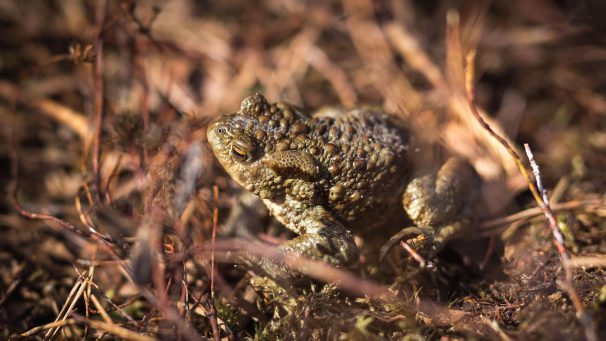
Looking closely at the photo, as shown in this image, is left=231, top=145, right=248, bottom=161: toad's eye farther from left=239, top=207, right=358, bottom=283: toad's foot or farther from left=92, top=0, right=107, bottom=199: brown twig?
left=92, top=0, right=107, bottom=199: brown twig

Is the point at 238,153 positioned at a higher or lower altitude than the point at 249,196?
higher

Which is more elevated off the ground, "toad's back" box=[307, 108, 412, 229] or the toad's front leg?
"toad's back" box=[307, 108, 412, 229]

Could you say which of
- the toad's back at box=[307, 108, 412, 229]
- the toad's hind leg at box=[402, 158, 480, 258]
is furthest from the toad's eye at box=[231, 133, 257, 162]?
the toad's hind leg at box=[402, 158, 480, 258]

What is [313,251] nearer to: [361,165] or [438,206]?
[361,165]

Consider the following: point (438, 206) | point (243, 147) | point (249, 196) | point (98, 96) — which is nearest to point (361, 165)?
point (438, 206)

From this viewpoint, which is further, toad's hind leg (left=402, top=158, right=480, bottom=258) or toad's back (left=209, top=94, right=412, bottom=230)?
toad's hind leg (left=402, top=158, right=480, bottom=258)

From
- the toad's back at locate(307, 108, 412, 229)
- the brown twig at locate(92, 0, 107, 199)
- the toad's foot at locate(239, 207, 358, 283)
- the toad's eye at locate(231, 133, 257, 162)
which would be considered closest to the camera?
the toad's foot at locate(239, 207, 358, 283)

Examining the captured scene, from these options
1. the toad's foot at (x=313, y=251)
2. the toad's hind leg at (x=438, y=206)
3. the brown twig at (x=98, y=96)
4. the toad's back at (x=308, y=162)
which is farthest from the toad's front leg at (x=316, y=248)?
the brown twig at (x=98, y=96)

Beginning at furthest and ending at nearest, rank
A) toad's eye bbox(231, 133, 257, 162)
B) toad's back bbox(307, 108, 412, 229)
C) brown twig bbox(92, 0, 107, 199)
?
brown twig bbox(92, 0, 107, 199), toad's back bbox(307, 108, 412, 229), toad's eye bbox(231, 133, 257, 162)
